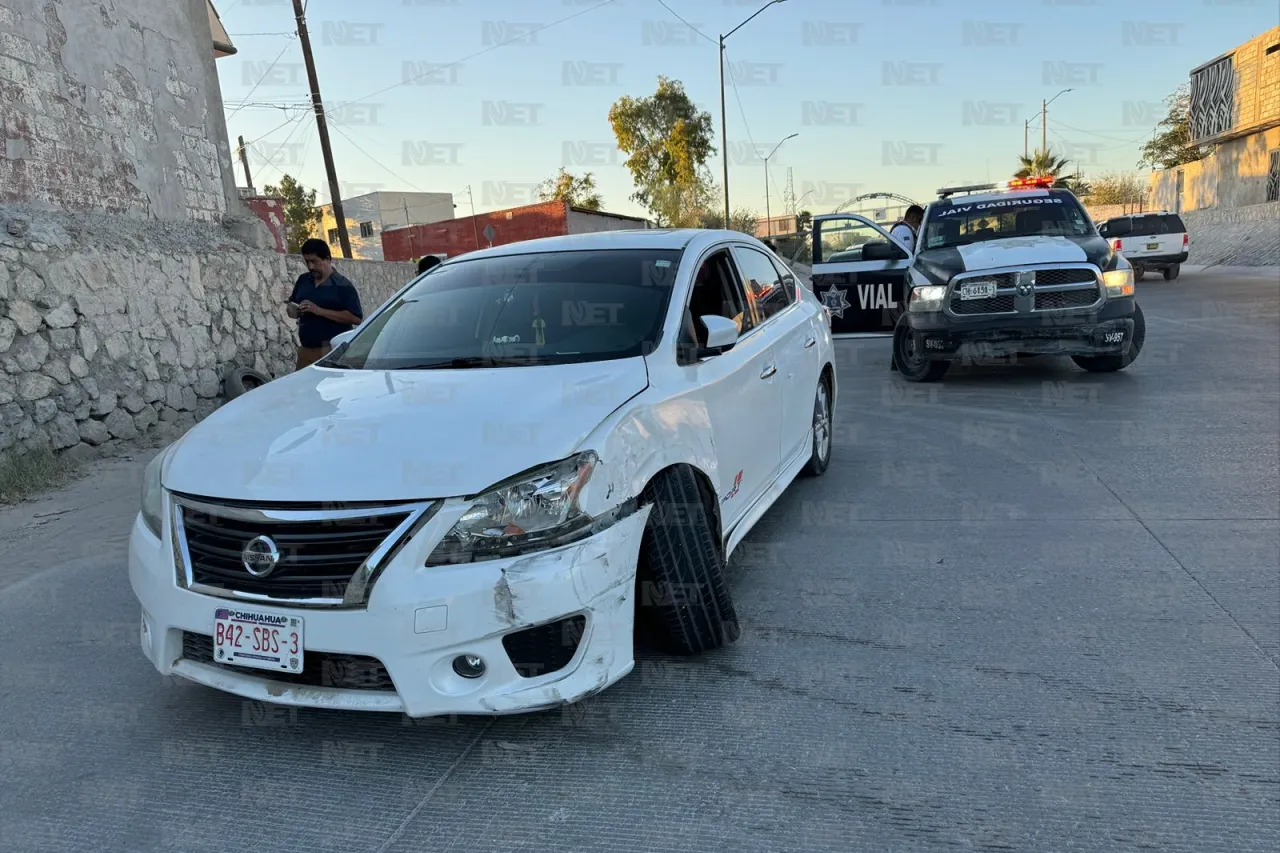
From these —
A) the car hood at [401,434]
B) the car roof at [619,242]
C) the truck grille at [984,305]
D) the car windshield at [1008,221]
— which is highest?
the car roof at [619,242]

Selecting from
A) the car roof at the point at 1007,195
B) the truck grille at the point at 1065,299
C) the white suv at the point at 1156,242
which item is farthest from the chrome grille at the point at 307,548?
the white suv at the point at 1156,242

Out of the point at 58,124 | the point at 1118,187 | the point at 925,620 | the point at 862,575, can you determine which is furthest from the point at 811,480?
the point at 1118,187

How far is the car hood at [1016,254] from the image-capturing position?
7.72m

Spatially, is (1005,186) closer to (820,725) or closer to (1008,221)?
(1008,221)

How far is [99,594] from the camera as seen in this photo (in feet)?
13.5

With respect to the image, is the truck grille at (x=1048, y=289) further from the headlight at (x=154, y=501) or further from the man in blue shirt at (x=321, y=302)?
the headlight at (x=154, y=501)

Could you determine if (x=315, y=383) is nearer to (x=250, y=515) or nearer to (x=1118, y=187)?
(x=250, y=515)

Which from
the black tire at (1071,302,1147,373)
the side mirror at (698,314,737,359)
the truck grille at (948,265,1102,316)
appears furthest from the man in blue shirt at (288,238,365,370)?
the black tire at (1071,302,1147,373)

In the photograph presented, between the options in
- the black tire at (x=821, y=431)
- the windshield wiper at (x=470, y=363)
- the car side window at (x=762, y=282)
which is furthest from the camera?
the black tire at (x=821, y=431)

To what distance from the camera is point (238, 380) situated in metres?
8.37

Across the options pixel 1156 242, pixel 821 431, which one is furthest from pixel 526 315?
pixel 1156 242

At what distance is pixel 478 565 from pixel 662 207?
4384 centimetres

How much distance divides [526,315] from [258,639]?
1.74m

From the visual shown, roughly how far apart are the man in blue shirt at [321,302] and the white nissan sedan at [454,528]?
12.0ft
